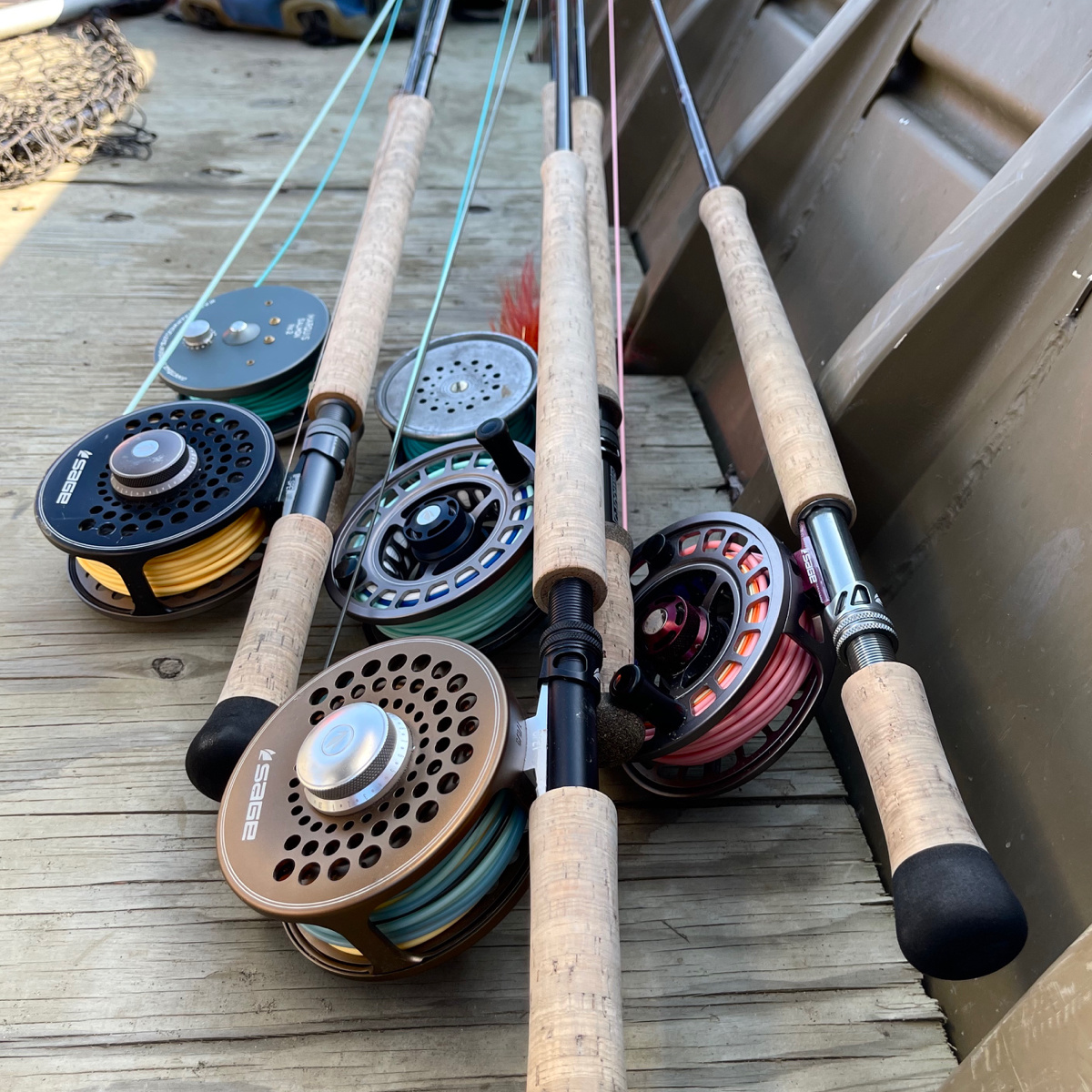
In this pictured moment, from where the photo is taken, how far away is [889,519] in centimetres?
162

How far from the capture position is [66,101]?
11.1 ft

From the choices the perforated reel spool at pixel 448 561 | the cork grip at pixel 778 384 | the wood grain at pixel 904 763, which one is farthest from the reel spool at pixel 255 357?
the wood grain at pixel 904 763

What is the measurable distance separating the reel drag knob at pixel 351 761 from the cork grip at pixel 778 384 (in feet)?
2.21

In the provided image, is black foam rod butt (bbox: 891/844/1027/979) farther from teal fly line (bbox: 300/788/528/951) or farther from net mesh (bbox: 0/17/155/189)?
net mesh (bbox: 0/17/155/189)

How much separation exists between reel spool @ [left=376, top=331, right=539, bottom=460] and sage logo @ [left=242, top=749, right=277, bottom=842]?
85 centimetres

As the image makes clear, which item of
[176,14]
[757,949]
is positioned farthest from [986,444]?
[176,14]

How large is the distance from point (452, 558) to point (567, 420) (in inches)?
12.6

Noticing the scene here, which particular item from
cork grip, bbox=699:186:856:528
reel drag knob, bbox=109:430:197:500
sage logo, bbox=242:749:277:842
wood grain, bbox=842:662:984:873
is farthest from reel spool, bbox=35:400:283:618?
wood grain, bbox=842:662:984:873

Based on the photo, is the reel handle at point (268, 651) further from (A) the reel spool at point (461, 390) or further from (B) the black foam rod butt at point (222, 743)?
(A) the reel spool at point (461, 390)

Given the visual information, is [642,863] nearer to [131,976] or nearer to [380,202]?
[131,976]

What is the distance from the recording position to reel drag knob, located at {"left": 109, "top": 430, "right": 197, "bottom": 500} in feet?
5.56

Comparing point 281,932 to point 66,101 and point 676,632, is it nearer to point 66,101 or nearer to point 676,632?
point 676,632

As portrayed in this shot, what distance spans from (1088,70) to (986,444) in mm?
588

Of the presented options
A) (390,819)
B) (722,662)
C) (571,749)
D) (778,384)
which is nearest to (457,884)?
(390,819)
